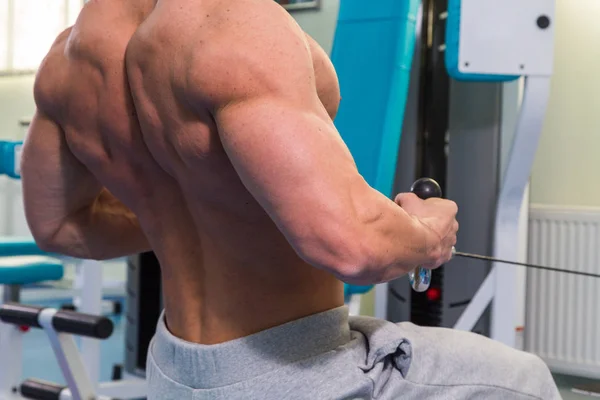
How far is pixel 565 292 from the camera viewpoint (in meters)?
2.96

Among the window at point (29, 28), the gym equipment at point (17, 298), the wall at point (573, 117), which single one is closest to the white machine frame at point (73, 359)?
the gym equipment at point (17, 298)

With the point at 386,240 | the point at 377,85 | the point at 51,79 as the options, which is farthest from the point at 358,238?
the point at 377,85

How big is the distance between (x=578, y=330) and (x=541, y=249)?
1.12 feet

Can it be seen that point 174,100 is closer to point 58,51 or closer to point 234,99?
point 234,99

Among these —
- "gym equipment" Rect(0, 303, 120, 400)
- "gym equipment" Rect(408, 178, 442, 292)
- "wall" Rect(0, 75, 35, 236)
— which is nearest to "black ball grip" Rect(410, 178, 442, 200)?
"gym equipment" Rect(408, 178, 442, 292)

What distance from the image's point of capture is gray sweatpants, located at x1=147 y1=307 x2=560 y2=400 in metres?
0.93

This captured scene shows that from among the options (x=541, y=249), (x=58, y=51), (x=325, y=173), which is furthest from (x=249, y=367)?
(x=541, y=249)

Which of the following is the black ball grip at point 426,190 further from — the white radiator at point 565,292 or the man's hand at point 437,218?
the white radiator at point 565,292

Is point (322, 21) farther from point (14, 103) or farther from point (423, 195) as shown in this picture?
point (14, 103)

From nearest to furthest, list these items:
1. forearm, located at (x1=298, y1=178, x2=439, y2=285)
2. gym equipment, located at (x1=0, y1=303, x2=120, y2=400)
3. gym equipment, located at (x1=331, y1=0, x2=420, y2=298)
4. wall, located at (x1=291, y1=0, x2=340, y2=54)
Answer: forearm, located at (x1=298, y1=178, x2=439, y2=285) → gym equipment, located at (x1=0, y1=303, x2=120, y2=400) → gym equipment, located at (x1=331, y1=0, x2=420, y2=298) → wall, located at (x1=291, y1=0, x2=340, y2=54)

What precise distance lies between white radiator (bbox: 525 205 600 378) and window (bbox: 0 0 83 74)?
11.1 ft

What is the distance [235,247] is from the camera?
0.94m

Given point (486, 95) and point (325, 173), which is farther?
point (486, 95)

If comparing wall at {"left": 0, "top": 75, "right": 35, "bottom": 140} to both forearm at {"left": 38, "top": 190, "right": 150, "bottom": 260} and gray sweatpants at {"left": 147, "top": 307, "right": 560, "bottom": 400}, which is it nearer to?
forearm at {"left": 38, "top": 190, "right": 150, "bottom": 260}
